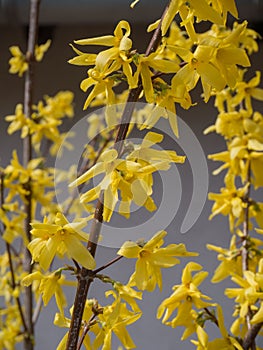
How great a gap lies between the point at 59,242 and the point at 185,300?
0.97ft

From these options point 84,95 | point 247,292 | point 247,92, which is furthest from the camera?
point 84,95

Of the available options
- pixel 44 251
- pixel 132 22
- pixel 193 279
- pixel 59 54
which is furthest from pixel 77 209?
pixel 59 54

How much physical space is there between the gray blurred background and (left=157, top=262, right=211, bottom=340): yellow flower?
1.21 meters

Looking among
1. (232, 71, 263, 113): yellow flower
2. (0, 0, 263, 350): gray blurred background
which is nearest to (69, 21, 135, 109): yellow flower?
(232, 71, 263, 113): yellow flower

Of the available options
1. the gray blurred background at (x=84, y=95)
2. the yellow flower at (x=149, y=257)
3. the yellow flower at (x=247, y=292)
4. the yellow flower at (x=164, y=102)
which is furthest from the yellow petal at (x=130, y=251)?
the gray blurred background at (x=84, y=95)

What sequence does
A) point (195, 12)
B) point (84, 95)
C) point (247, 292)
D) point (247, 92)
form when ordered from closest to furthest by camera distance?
point (195, 12), point (247, 292), point (247, 92), point (84, 95)

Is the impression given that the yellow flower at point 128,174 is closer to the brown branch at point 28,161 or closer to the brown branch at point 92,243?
the brown branch at point 92,243

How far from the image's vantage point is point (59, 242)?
55 centimetres

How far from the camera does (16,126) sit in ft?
4.15

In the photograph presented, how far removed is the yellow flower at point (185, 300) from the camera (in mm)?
753

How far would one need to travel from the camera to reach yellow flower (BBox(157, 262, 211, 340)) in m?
0.75

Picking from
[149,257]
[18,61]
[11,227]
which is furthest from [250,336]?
[18,61]

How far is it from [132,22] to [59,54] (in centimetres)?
43

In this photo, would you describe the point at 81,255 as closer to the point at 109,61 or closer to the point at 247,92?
the point at 109,61
